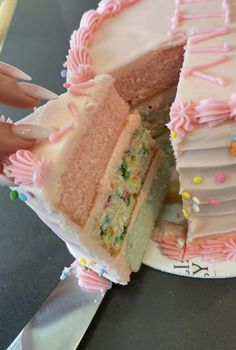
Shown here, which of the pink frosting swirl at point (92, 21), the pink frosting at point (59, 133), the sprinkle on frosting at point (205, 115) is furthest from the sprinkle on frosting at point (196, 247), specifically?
the pink frosting swirl at point (92, 21)

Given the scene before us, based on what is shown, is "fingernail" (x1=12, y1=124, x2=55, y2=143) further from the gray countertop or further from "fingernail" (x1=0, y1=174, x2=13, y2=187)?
the gray countertop

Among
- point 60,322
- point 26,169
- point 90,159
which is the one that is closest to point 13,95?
point 26,169

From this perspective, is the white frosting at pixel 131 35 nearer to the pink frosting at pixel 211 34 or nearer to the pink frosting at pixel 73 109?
the pink frosting at pixel 211 34

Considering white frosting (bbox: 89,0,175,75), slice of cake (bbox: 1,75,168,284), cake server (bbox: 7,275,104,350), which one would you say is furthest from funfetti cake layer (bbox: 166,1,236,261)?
cake server (bbox: 7,275,104,350)

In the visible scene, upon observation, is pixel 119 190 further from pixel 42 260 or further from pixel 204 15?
pixel 204 15

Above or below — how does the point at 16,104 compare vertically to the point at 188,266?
above

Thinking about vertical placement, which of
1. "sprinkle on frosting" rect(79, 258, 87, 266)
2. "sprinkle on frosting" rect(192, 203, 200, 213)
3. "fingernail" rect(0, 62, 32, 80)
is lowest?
"sprinkle on frosting" rect(79, 258, 87, 266)

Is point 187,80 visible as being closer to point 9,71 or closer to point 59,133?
point 59,133
